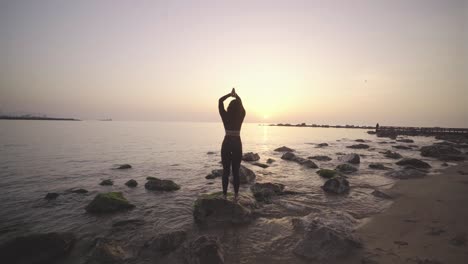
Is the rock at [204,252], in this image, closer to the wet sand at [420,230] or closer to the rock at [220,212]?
the rock at [220,212]

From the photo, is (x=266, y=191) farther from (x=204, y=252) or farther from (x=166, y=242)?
(x=204, y=252)

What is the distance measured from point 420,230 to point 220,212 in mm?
5989

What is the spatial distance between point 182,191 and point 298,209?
6326mm

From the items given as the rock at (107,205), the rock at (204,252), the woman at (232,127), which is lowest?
the rock at (107,205)

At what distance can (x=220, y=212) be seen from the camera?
321 inches

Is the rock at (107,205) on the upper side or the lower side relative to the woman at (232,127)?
lower

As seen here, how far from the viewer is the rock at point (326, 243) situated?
18.3 ft

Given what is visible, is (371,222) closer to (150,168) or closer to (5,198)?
(5,198)

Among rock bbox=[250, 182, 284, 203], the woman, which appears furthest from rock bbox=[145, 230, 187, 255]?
rock bbox=[250, 182, 284, 203]

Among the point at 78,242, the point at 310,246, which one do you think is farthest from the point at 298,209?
the point at 78,242

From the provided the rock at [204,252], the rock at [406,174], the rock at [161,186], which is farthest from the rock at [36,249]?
the rock at [406,174]

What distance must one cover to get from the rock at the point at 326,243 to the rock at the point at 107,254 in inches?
170

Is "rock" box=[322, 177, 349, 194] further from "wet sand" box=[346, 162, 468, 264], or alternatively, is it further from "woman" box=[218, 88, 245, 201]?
"woman" box=[218, 88, 245, 201]

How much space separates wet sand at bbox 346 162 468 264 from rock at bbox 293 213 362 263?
284 millimetres
